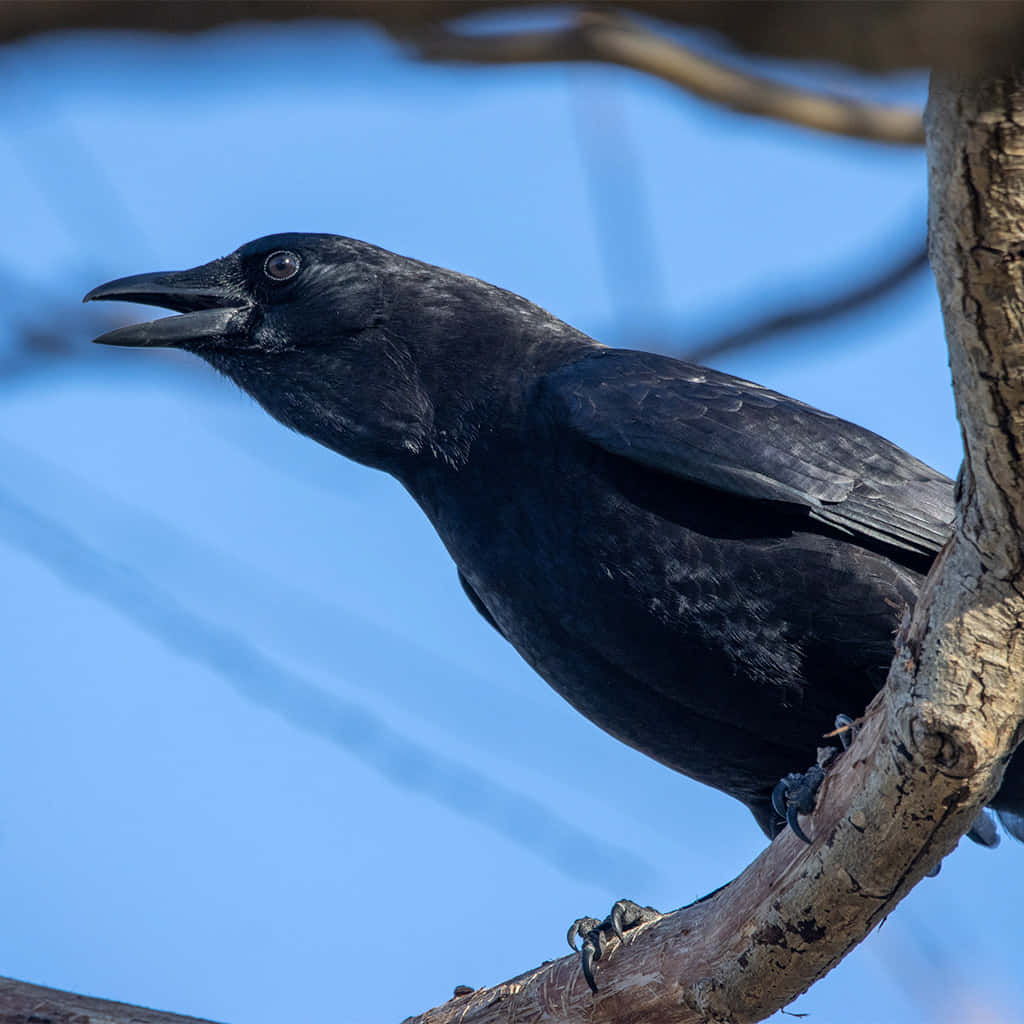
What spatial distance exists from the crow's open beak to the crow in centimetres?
2

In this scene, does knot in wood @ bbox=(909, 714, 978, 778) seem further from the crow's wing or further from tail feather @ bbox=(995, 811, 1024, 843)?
tail feather @ bbox=(995, 811, 1024, 843)

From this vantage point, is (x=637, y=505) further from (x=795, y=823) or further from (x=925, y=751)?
(x=925, y=751)

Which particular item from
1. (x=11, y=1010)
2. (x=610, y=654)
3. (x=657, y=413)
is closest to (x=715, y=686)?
(x=610, y=654)

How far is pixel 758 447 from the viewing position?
177 inches

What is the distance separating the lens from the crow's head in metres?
4.97

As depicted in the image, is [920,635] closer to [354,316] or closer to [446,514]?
[446,514]

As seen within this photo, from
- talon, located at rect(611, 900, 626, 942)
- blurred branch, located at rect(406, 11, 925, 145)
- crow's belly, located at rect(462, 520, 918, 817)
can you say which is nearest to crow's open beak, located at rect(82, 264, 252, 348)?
crow's belly, located at rect(462, 520, 918, 817)

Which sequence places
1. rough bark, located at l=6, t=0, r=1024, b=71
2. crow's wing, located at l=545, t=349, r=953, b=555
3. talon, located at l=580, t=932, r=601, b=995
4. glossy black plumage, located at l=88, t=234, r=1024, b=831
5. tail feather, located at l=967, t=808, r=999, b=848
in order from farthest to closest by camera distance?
tail feather, located at l=967, t=808, r=999, b=848
crow's wing, located at l=545, t=349, r=953, b=555
glossy black plumage, located at l=88, t=234, r=1024, b=831
talon, located at l=580, t=932, r=601, b=995
rough bark, located at l=6, t=0, r=1024, b=71

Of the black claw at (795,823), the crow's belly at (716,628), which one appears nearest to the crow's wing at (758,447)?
the crow's belly at (716,628)

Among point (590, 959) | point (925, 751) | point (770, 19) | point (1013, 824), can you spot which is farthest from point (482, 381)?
point (770, 19)

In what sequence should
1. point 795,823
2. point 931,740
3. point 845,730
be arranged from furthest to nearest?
1. point 845,730
2. point 795,823
3. point 931,740

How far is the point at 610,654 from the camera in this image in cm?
448

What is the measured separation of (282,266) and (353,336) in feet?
1.57

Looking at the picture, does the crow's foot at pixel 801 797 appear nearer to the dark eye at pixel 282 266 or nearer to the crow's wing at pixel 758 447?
the crow's wing at pixel 758 447
